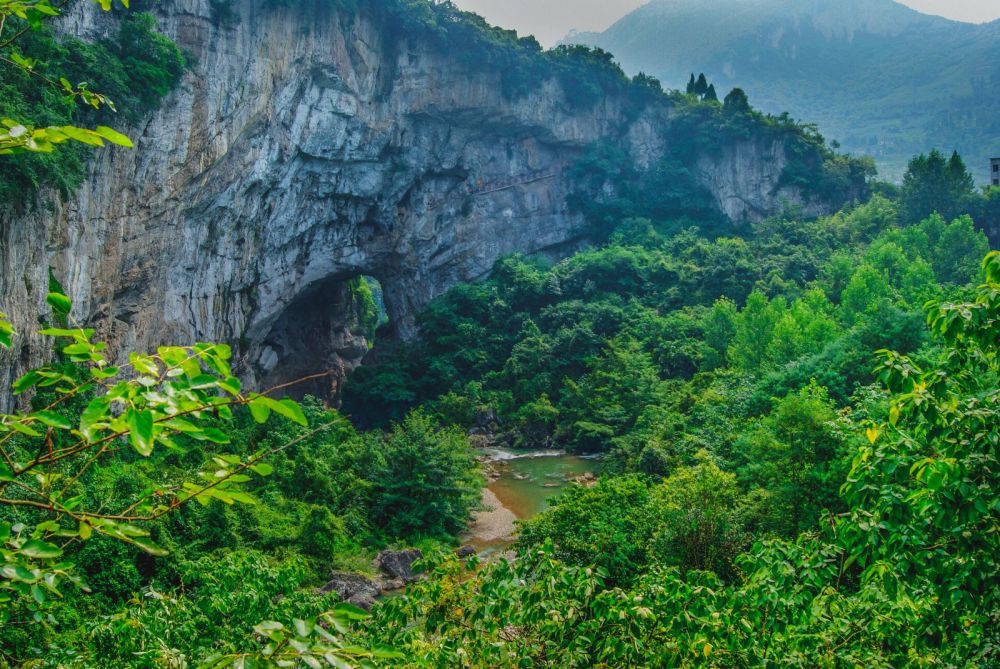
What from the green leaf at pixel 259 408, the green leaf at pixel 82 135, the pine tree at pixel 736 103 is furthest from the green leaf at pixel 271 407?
the pine tree at pixel 736 103

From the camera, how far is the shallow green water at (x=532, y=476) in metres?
17.1

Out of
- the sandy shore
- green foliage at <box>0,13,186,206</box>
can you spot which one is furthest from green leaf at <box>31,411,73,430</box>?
the sandy shore

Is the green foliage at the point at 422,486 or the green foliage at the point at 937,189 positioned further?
the green foliage at the point at 937,189

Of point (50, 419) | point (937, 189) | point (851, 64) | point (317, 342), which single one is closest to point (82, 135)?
point (50, 419)

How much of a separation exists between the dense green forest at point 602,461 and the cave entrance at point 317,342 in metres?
2.28

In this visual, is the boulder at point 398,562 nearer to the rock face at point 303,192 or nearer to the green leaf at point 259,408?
the rock face at point 303,192

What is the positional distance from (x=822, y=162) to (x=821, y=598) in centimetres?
3560

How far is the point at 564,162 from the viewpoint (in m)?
35.1

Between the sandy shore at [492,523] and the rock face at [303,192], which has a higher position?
the rock face at [303,192]

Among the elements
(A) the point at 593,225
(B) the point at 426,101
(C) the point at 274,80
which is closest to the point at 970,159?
(A) the point at 593,225

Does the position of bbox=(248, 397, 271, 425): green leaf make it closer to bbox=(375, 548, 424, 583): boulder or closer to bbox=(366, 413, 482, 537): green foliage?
bbox=(375, 548, 424, 583): boulder

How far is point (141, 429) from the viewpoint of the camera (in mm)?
1577

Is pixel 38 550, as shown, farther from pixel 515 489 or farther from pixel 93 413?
pixel 515 489

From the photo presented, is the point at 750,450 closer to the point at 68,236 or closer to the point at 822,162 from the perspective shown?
the point at 68,236
